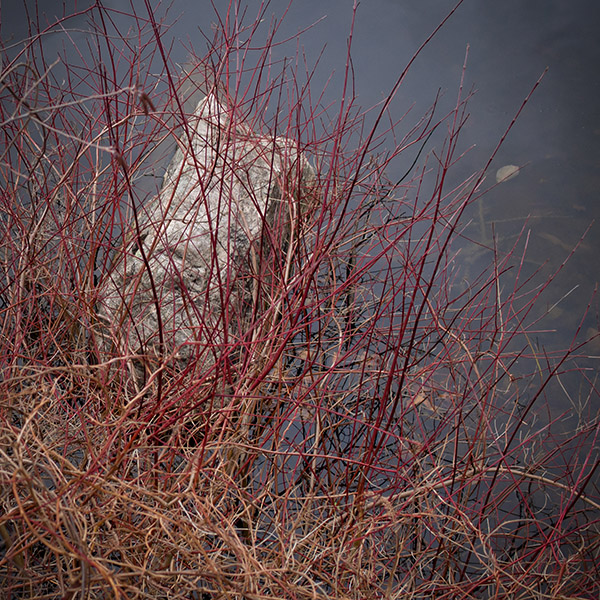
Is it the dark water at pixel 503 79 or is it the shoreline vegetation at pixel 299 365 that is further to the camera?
the dark water at pixel 503 79

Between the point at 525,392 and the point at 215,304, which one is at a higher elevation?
the point at 215,304

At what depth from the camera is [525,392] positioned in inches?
62.6

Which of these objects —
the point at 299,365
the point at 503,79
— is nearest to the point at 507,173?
the point at 503,79

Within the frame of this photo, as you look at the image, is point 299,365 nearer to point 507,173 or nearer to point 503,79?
point 507,173

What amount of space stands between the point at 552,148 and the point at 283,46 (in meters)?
1.07

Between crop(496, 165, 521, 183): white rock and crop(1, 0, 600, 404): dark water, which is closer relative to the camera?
crop(1, 0, 600, 404): dark water

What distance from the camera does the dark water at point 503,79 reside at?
188cm

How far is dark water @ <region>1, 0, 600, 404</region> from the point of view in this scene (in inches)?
74.0

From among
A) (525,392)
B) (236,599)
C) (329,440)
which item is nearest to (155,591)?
(236,599)

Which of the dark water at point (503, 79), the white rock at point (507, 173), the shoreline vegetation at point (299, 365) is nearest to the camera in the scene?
the shoreline vegetation at point (299, 365)

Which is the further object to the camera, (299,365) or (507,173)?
(507,173)

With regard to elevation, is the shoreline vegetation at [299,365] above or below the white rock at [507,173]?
below

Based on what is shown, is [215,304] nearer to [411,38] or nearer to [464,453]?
[464,453]

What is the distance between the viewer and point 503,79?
2.19m
